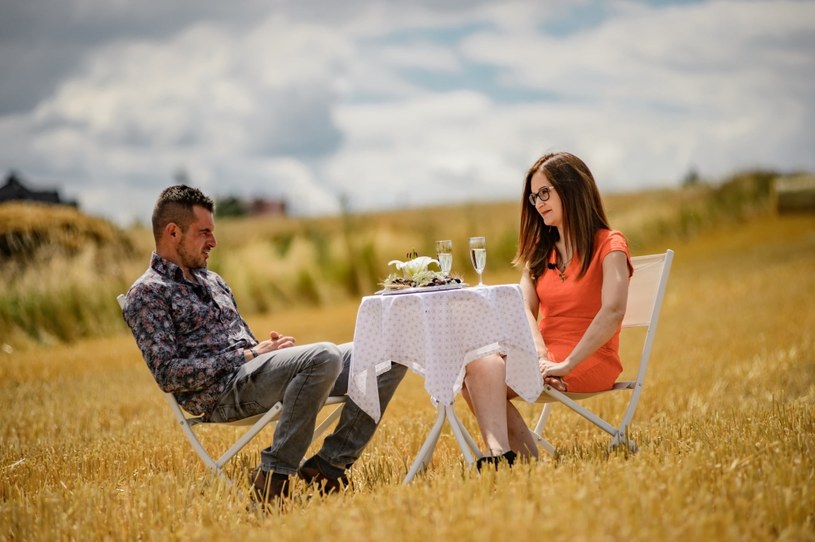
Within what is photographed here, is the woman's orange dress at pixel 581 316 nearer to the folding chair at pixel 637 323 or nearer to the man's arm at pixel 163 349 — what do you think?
the folding chair at pixel 637 323

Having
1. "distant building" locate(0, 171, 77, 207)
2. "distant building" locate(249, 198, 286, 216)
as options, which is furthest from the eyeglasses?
"distant building" locate(249, 198, 286, 216)

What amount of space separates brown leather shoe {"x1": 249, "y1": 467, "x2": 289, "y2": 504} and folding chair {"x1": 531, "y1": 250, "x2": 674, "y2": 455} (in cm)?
141

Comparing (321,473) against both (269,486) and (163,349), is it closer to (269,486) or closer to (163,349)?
(269,486)

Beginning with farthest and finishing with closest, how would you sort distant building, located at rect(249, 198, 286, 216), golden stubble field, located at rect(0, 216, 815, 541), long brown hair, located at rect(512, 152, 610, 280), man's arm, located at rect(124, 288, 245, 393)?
distant building, located at rect(249, 198, 286, 216) → long brown hair, located at rect(512, 152, 610, 280) → man's arm, located at rect(124, 288, 245, 393) → golden stubble field, located at rect(0, 216, 815, 541)

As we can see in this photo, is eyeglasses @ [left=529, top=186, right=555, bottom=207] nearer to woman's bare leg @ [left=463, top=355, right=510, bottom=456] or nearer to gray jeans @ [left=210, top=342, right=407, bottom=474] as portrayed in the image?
woman's bare leg @ [left=463, top=355, right=510, bottom=456]

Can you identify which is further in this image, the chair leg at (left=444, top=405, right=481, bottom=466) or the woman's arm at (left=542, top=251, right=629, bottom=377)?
the woman's arm at (left=542, top=251, right=629, bottom=377)

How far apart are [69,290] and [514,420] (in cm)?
1223

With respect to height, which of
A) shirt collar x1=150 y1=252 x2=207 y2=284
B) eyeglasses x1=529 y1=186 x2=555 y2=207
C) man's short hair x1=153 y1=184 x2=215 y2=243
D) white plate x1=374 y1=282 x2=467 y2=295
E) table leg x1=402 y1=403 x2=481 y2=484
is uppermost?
man's short hair x1=153 y1=184 x2=215 y2=243

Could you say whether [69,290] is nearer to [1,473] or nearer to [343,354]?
[1,473]

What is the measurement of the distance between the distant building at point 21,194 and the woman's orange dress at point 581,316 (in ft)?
56.8

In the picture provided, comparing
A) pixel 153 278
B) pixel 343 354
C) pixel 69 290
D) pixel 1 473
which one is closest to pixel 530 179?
pixel 343 354

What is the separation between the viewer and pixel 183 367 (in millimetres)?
4613

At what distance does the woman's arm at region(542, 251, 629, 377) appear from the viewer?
4816 mm

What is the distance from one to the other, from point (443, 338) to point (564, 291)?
895 mm
